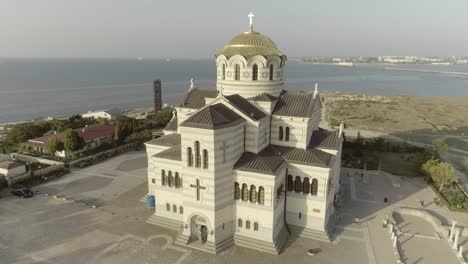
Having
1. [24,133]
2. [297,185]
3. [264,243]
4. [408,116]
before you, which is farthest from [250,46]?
[408,116]

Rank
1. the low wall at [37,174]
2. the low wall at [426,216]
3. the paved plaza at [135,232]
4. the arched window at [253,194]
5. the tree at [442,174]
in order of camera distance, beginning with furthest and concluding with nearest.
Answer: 1. the low wall at [37,174]
2. the tree at [442,174]
3. the low wall at [426,216]
4. the arched window at [253,194]
5. the paved plaza at [135,232]

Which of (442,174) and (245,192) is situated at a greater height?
(245,192)

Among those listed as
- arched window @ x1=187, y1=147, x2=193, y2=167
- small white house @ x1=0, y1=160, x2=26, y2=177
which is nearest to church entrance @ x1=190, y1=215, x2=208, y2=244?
arched window @ x1=187, y1=147, x2=193, y2=167

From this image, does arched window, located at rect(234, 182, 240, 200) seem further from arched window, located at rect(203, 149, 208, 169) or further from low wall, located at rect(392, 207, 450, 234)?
low wall, located at rect(392, 207, 450, 234)

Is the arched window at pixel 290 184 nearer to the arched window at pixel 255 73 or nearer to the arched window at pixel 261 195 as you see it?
the arched window at pixel 261 195

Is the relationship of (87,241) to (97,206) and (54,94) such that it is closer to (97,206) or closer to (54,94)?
(97,206)

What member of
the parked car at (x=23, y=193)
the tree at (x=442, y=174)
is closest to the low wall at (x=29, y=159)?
the parked car at (x=23, y=193)

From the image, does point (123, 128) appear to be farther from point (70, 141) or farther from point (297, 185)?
point (297, 185)
